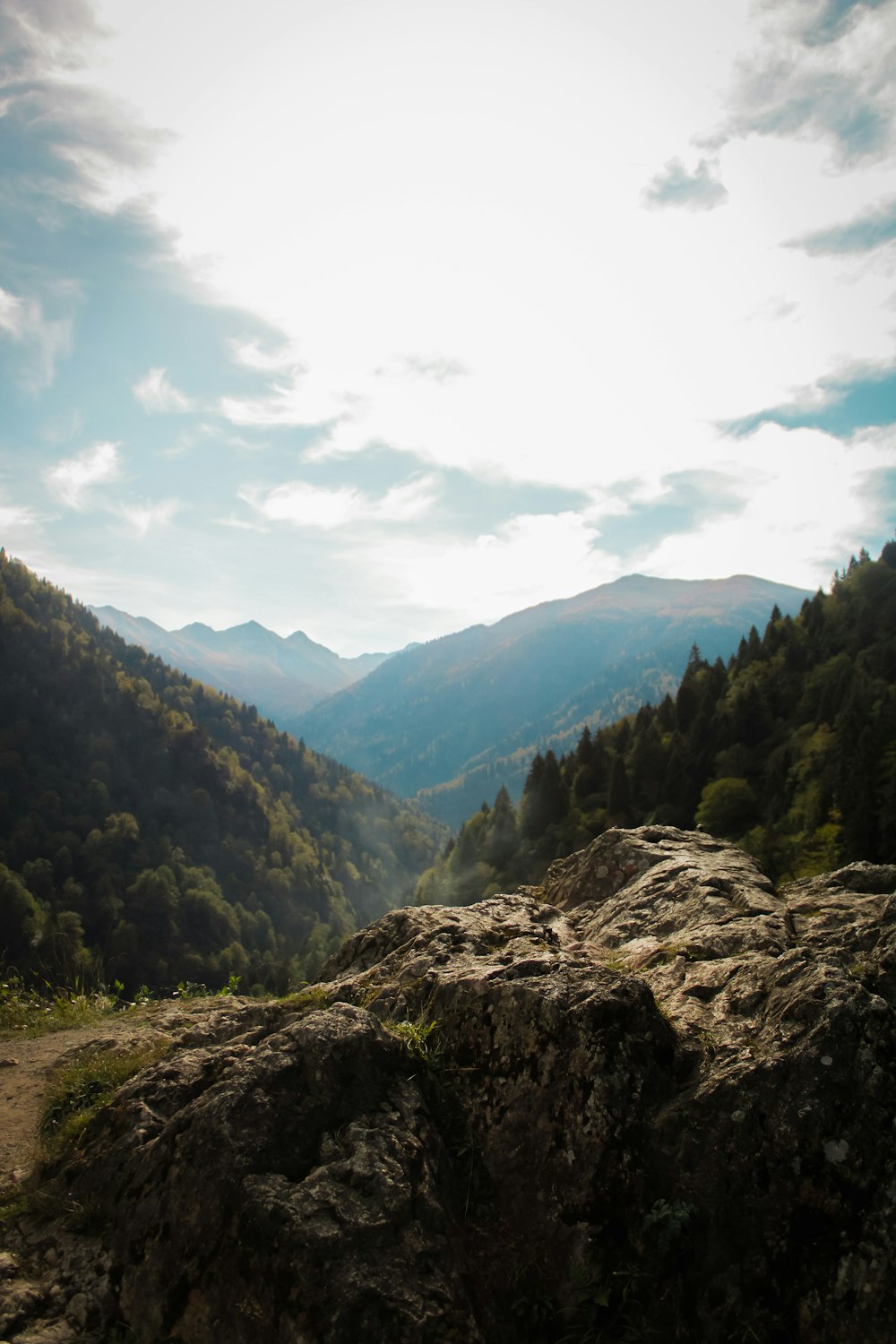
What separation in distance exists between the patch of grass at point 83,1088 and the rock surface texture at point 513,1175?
0.84 meters

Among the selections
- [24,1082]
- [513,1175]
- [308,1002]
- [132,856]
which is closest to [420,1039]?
[513,1175]

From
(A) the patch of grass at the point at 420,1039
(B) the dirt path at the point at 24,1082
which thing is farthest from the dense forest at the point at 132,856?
(A) the patch of grass at the point at 420,1039

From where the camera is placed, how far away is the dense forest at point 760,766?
62.2m

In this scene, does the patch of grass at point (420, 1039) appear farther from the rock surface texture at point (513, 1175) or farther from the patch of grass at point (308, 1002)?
the patch of grass at point (308, 1002)

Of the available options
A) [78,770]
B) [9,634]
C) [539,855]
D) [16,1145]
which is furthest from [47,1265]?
[9,634]

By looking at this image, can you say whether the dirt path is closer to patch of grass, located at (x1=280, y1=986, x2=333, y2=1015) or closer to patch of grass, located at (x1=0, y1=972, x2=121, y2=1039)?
patch of grass, located at (x1=0, y1=972, x2=121, y2=1039)

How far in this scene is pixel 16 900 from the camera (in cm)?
11738

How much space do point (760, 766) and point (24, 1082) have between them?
90.0 m

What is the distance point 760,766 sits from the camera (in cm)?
8656

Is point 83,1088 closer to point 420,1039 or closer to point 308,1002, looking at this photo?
point 308,1002


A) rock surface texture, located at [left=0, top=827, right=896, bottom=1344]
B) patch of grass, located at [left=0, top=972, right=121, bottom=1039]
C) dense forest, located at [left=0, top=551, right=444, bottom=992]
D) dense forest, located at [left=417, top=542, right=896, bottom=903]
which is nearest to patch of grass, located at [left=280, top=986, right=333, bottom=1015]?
rock surface texture, located at [left=0, top=827, right=896, bottom=1344]

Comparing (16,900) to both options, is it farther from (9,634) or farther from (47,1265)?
(47,1265)

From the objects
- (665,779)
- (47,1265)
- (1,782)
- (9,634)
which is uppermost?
(9,634)

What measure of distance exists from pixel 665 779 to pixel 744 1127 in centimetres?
8852
